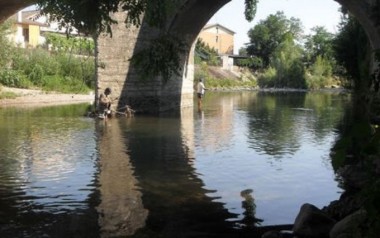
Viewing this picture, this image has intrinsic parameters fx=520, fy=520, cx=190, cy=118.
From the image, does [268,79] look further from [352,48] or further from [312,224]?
[312,224]

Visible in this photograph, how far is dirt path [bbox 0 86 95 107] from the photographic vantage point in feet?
77.9

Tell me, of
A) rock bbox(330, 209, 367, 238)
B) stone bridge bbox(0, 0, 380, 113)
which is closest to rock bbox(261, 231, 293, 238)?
rock bbox(330, 209, 367, 238)

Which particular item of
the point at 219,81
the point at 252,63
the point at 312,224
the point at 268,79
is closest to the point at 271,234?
the point at 312,224

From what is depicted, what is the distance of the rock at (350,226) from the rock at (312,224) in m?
0.21

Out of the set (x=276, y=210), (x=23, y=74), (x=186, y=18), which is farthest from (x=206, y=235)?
(x=23, y=74)

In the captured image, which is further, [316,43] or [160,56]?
[316,43]

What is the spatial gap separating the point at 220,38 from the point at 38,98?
2374 inches

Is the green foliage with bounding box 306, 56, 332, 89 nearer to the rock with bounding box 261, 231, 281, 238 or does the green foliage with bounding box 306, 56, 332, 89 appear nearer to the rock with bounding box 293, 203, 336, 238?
the rock with bounding box 293, 203, 336, 238

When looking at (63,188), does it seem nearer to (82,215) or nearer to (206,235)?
(82,215)

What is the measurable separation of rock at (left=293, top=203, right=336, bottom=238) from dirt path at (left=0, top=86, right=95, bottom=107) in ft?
64.7

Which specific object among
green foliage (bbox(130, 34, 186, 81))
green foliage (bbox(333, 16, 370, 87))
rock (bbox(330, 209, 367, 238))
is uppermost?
green foliage (bbox(333, 16, 370, 87))

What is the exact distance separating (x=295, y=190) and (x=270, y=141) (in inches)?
181

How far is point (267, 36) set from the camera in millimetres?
75688

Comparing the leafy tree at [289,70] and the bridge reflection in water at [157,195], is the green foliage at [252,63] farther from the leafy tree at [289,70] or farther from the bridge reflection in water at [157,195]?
the bridge reflection in water at [157,195]
